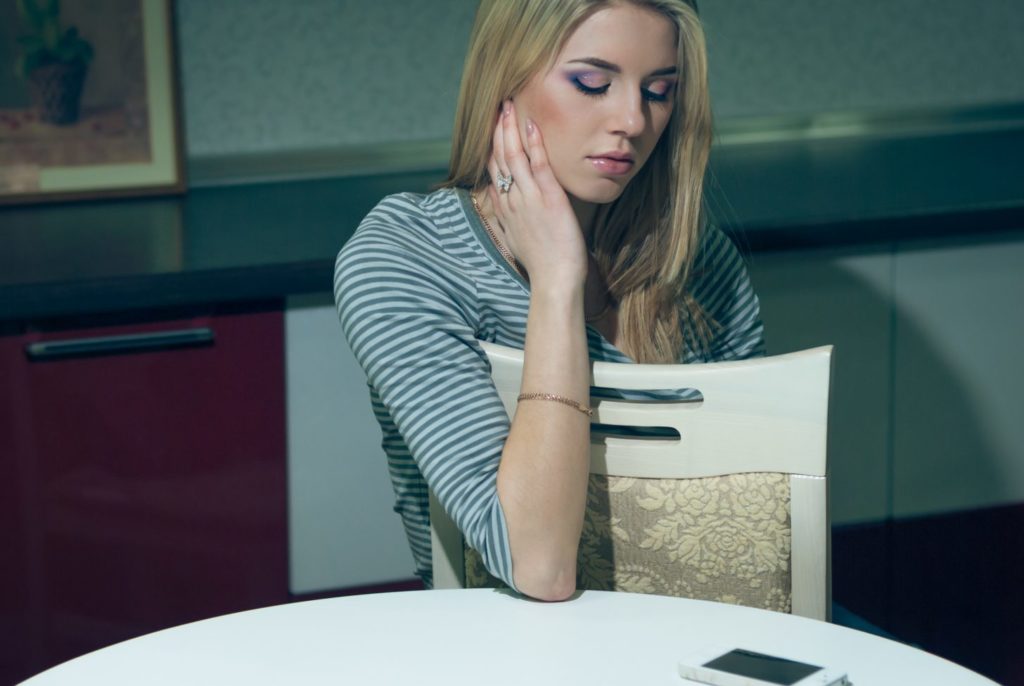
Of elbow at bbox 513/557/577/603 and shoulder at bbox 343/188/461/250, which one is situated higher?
shoulder at bbox 343/188/461/250

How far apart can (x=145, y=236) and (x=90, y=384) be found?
320 mm

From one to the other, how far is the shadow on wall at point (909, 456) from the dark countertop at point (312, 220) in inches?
2.7

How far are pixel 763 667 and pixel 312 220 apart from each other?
4.52 feet

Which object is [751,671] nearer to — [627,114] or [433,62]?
[627,114]

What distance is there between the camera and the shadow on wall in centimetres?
211

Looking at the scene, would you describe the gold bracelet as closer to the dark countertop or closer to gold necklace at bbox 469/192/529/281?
gold necklace at bbox 469/192/529/281

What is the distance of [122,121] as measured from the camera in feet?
7.57

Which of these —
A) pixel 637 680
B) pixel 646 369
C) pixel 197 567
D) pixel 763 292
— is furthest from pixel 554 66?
pixel 197 567

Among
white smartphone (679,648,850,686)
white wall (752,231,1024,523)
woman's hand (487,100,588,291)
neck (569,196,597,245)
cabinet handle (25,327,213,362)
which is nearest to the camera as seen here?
white smartphone (679,648,850,686)

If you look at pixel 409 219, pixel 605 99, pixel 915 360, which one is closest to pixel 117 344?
pixel 409 219

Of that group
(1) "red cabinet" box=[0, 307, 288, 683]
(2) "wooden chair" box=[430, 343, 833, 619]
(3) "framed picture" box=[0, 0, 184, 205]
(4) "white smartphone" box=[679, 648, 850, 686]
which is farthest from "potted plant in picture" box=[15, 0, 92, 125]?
(4) "white smartphone" box=[679, 648, 850, 686]

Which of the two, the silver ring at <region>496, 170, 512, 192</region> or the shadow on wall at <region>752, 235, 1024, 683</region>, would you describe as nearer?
the silver ring at <region>496, 170, 512, 192</region>

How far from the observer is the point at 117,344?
1.79 m

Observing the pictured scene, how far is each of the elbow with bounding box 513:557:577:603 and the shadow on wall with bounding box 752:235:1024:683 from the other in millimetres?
1054
